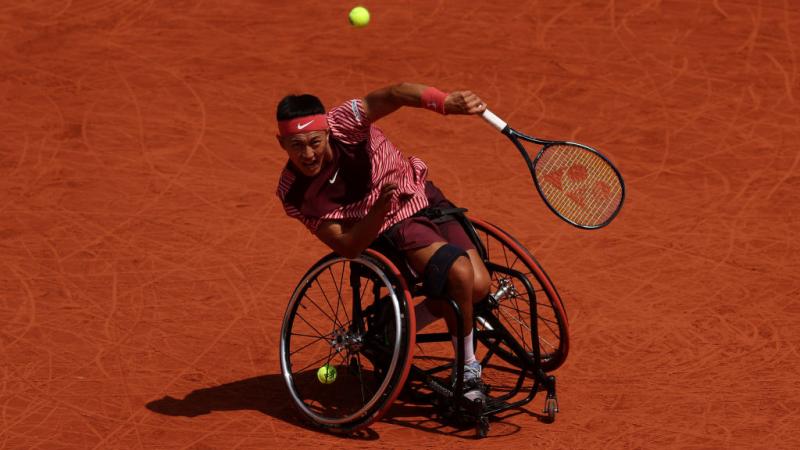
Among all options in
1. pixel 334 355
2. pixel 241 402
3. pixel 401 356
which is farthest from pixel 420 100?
pixel 241 402

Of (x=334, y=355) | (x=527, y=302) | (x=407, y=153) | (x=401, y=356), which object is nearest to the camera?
(x=401, y=356)

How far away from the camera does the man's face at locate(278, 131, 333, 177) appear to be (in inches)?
269

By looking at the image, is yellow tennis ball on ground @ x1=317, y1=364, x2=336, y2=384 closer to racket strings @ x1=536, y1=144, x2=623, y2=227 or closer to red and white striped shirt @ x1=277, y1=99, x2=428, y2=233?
red and white striped shirt @ x1=277, y1=99, x2=428, y2=233

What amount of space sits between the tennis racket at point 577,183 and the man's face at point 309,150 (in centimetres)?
109

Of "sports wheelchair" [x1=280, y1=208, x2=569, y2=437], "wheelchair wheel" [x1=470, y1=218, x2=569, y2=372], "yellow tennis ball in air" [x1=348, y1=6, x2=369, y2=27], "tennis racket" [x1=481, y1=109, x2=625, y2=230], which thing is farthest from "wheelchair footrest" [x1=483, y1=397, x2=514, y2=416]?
"yellow tennis ball in air" [x1=348, y1=6, x2=369, y2=27]

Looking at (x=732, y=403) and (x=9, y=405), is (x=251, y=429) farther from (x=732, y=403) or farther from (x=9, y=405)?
(x=732, y=403)

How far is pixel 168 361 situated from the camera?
318 inches

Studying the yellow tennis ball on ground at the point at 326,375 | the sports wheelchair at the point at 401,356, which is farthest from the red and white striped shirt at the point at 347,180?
the yellow tennis ball on ground at the point at 326,375

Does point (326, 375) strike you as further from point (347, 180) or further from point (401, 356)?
point (347, 180)

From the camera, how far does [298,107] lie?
6816 mm

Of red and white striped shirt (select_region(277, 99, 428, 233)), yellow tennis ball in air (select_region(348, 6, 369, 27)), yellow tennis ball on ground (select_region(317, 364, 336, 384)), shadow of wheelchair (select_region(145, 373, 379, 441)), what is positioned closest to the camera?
red and white striped shirt (select_region(277, 99, 428, 233))

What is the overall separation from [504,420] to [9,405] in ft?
9.38

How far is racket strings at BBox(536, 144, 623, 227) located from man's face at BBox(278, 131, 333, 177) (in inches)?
48.8

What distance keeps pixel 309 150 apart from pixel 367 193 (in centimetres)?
43
